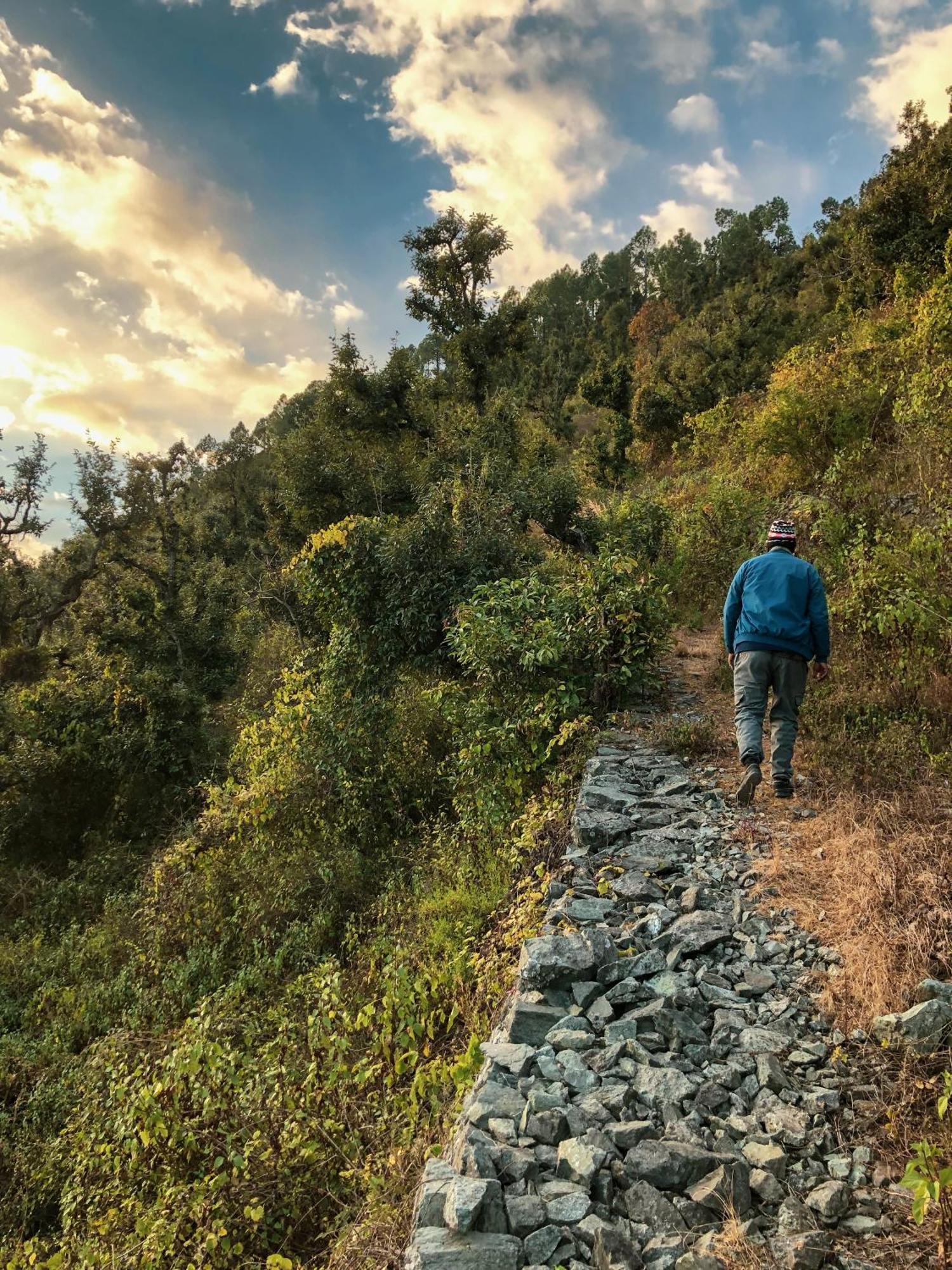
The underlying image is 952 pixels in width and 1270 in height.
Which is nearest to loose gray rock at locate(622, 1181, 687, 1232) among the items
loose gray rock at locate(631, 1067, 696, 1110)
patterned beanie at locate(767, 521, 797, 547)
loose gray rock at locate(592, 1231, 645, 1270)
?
loose gray rock at locate(592, 1231, 645, 1270)

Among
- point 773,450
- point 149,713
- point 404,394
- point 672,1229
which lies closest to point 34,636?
point 149,713

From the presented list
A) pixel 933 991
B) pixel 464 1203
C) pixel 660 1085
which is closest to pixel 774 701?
pixel 933 991

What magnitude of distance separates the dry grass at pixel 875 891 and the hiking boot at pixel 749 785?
0.43 metres

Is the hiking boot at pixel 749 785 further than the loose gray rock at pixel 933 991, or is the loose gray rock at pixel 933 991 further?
the hiking boot at pixel 749 785

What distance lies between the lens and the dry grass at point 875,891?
9.52ft

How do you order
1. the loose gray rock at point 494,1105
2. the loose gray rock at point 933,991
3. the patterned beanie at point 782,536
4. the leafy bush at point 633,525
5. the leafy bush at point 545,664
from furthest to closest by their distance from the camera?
the leafy bush at point 633,525 < the leafy bush at point 545,664 < the patterned beanie at point 782,536 < the loose gray rock at point 933,991 < the loose gray rock at point 494,1105

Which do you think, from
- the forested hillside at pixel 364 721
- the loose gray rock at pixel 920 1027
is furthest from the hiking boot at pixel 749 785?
the loose gray rock at pixel 920 1027

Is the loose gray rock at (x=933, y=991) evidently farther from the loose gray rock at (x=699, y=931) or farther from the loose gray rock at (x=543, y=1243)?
the loose gray rock at (x=543, y=1243)

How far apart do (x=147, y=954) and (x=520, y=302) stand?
2047cm

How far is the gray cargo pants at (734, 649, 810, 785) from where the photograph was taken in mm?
4895

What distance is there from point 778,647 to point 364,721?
6.02 m

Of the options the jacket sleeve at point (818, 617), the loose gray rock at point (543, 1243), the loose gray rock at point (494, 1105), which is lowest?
the loose gray rock at point (543, 1243)

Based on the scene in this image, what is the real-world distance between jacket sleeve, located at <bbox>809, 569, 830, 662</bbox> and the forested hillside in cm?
86

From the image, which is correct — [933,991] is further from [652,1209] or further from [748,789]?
[748,789]
